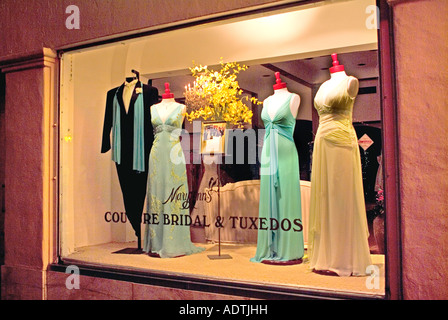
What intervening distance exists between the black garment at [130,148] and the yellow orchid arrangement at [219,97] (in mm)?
408

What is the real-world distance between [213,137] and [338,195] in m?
1.29

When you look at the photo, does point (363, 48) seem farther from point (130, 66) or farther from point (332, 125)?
point (130, 66)

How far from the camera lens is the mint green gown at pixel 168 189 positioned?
13.3 feet

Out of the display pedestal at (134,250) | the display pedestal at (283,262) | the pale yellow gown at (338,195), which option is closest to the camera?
the pale yellow gown at (338,195)

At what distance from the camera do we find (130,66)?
437cm

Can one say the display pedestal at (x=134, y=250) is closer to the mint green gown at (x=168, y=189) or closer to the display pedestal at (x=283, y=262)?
the mint green gown at (x=168, y=189)

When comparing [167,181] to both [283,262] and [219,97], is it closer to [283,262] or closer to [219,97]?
[219,97]

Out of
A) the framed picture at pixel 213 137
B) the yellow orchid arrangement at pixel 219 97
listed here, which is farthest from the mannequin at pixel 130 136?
the framed picture at pixel 213 137

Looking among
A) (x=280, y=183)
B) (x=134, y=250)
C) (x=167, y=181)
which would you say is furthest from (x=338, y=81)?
(x=134, y=250)

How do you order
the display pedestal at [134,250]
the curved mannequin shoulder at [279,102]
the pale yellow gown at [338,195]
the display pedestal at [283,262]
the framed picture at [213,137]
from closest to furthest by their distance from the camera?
the pale yellow gown at [338,195]
the display pedestal at [283,262]
the curved mannequin shoulder at [279,102]
the framed picture at [213,137]
the display pedestal at [134,250]

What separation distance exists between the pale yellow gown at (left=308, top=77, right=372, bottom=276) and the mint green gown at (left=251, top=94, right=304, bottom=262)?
0.23 meters
